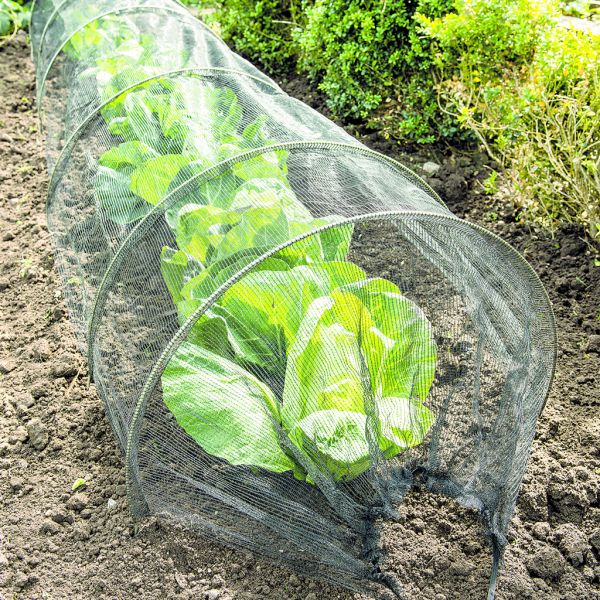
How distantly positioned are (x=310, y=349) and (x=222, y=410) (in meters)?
0.33

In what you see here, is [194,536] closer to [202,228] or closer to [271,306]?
[271,306]

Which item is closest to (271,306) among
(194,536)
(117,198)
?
(194,536)

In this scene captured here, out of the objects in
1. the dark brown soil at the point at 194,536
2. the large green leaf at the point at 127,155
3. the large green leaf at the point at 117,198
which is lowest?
the dark brown soil at the point at 194,536

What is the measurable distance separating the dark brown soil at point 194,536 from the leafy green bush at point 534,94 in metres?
0.24

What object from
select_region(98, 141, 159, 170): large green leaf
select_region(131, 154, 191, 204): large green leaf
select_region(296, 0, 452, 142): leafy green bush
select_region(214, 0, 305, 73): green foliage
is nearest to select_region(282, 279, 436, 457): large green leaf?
select_region(131, 154, 191, 204): large green leaf

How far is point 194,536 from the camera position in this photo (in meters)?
2.61

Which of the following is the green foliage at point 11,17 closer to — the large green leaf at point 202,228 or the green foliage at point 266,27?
the green foliage at point 266,27

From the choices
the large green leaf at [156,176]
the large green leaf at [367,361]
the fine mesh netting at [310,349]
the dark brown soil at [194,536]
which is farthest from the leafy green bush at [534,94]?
the large green leaf at [156,176]

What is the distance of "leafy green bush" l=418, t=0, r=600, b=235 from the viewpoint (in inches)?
131

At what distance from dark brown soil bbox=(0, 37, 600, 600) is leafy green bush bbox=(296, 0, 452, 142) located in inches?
37.5

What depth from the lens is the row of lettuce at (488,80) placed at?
3.37 metres

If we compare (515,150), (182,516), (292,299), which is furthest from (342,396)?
(515,150)

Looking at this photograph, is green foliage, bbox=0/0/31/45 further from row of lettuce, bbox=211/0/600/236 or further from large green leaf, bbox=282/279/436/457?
large green leaf, bbox=282/279/436/457

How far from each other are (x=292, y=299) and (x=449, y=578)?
1052 mm
